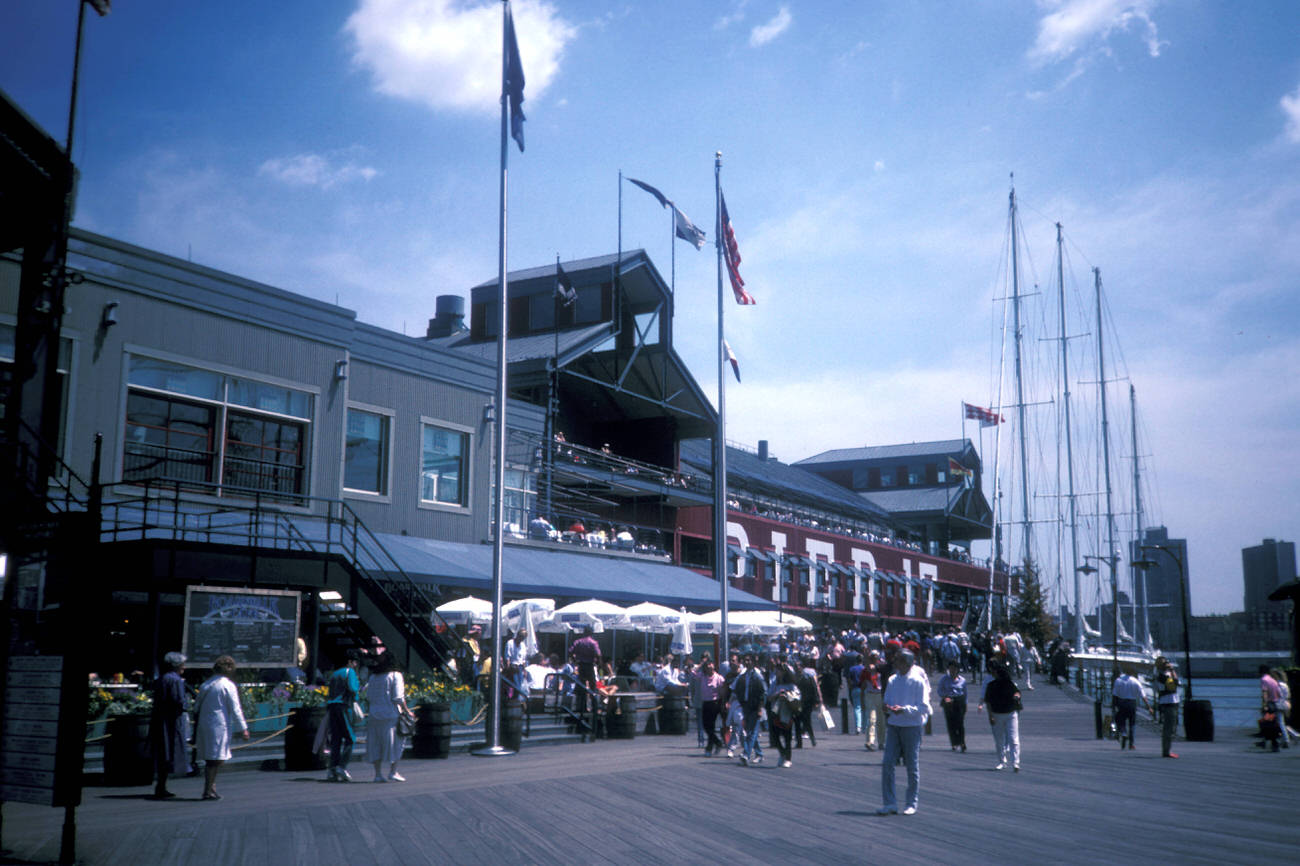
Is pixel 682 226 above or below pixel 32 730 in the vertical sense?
above

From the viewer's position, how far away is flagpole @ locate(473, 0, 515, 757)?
19.2 metres

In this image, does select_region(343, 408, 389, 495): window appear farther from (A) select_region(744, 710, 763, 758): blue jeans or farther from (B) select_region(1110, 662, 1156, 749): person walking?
(B) select_region(1110, 662, 1156, 749): person walking

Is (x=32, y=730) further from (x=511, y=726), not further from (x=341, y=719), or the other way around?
(x=511, y=726)

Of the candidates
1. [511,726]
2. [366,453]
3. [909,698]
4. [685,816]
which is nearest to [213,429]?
[366,453]

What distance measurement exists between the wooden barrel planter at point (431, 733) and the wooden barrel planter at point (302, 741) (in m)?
2.35

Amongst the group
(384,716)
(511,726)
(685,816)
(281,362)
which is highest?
(281,362)

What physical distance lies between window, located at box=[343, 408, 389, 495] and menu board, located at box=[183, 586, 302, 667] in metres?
7.27

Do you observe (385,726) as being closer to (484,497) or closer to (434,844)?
(434,844)

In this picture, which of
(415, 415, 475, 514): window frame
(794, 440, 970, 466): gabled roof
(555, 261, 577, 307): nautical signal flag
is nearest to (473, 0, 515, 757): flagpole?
(415, 415, 475, 514): window frame

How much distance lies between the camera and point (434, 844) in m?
10.6

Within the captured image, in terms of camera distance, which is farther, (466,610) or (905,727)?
(466,610)

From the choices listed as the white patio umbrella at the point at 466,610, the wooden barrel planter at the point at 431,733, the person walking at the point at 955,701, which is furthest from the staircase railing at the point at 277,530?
the person walking at the point at 955,701

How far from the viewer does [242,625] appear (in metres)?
19.5

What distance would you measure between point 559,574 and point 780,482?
3341cm
